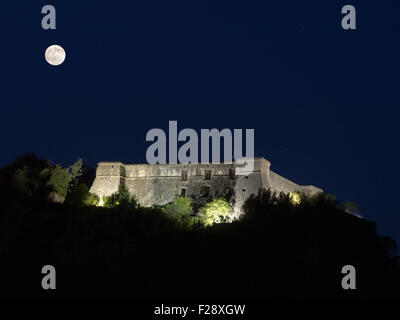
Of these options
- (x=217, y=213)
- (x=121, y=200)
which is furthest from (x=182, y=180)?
(x=121, y=200)

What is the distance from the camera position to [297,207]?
4662cm

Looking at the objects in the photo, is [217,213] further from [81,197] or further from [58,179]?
[58,179]

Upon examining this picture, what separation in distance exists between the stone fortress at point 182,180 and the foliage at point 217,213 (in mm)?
1711

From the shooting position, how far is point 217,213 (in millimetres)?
50031

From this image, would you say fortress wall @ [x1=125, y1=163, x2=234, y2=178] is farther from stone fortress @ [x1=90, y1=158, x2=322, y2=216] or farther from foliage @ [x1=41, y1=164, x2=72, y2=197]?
foliage @ [x1=41, y1=164, x2=72, y2=197]

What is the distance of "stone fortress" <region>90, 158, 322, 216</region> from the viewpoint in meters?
52.3

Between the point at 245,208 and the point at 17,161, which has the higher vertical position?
the point at 17,161

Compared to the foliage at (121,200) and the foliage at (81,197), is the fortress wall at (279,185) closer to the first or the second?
the foliage at (121,200)

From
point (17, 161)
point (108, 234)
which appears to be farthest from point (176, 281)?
point (17, 161)

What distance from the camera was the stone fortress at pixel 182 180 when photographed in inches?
2060

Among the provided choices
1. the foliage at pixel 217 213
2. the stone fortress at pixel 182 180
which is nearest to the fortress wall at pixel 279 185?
the stone fortress at pixel 182 180
